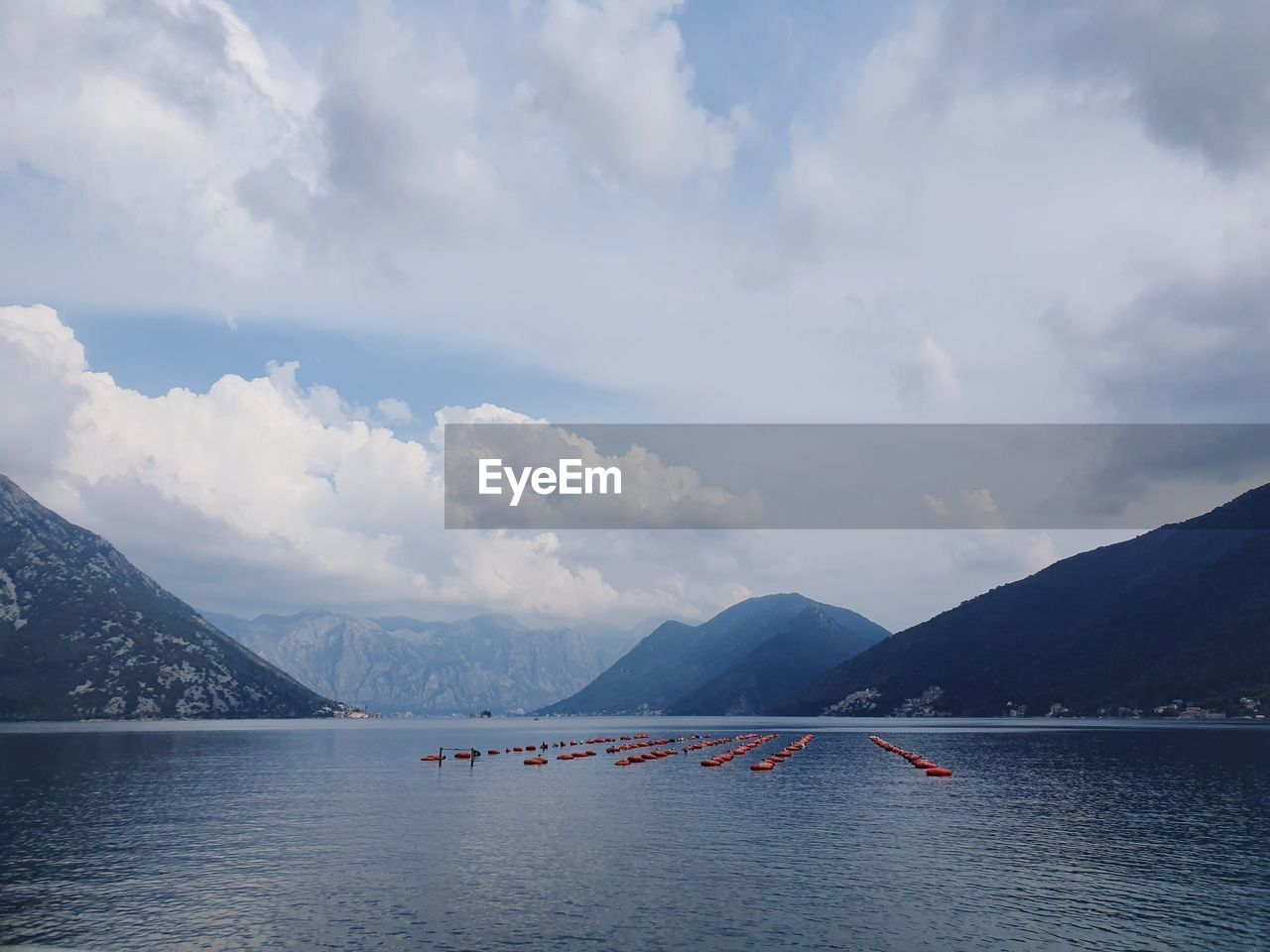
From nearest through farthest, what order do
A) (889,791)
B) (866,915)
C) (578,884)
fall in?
(866,915), (578,884), (889,791)

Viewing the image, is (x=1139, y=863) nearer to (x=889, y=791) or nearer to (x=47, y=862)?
(x=889, y=791)

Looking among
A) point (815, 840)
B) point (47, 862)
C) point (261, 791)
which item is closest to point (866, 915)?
point (815, 840)

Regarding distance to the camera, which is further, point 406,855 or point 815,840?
point 815,840

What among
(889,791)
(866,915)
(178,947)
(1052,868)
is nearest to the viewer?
(178,947)

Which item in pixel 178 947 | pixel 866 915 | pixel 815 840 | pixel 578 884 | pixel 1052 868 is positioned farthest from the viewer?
pixel 815 840

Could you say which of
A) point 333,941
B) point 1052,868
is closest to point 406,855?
point 333,941

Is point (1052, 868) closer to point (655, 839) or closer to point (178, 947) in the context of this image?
point (655, 839)
